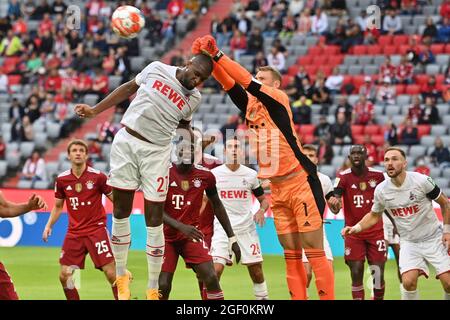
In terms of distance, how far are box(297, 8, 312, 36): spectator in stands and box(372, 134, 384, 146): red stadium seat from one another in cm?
478

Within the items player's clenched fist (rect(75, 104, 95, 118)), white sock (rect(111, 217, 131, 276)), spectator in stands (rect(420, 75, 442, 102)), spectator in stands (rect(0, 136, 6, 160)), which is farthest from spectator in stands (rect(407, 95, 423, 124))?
player's clenched fist (rect(75, 104, 95, 118))

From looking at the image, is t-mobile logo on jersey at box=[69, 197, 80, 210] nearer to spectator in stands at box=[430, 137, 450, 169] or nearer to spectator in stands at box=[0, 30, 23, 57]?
spectator in stands at box=[430, 137, 450, 169]

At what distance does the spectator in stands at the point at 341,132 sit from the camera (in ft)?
72.8

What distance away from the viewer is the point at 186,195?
11.0 meters

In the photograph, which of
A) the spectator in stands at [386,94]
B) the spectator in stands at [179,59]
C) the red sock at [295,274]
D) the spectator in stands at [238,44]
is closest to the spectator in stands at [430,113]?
the spectator in stands at [386,94]

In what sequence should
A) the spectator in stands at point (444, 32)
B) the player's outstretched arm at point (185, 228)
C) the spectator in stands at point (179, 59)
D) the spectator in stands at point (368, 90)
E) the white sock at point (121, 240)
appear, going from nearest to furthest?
the white sock at point (121, 240) → the player's outstretched arm at point (185, 228) → the spectator in stands at point (368, 90) → the spectator in stands at point (444, 32) → the spectator in stands at point (179, 59)

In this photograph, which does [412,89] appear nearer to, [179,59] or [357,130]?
[357,130]

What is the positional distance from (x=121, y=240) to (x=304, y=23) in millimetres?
17188

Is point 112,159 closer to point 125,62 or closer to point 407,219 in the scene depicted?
point 407,219

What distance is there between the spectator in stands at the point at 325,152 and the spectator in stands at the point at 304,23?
193 inches

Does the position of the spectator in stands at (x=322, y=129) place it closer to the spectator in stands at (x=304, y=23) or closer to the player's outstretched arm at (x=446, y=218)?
the spectator in stands at (x=304, y=23)

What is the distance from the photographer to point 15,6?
30875 mm

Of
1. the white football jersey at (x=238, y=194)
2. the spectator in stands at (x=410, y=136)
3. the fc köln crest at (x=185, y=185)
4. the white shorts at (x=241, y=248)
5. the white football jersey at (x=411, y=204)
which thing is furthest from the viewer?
the spectator in stands at (x=410, y=136)
